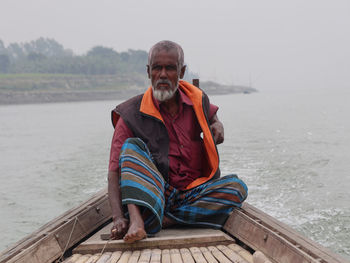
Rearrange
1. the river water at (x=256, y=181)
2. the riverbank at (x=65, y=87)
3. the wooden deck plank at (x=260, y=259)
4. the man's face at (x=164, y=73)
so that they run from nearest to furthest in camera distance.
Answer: the wooden deck plank at (x=260, y=259)
the man's face at (x=164, y=73)
the river water at (x=256, y=181)
the riverbank at (x=65, y=87)

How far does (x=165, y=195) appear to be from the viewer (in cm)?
229

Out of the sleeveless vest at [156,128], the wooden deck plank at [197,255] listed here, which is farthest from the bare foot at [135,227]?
the sleeveless vest at [156,128]

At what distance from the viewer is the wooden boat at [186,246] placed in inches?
69.0

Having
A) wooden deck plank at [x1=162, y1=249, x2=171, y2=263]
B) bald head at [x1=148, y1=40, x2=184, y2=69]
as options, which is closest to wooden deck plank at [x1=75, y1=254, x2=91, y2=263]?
wooden deck plank at [x1=162, y1=249, x2=171, y2=263]

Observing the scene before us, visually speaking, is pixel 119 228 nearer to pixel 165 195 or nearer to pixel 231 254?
pixel 165 195

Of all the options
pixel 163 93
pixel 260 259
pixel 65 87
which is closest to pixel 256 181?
pixel 163 93

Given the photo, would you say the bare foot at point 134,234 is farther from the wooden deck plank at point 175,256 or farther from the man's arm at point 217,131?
the man's arm at point 217,131

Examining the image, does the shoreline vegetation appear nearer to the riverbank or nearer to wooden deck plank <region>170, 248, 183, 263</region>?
the riverbank

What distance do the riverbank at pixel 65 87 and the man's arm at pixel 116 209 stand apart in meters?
58.0

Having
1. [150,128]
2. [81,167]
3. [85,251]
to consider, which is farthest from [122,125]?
[81,167]

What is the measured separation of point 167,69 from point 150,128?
14.1 inches

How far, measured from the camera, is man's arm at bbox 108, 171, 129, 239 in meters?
2.00

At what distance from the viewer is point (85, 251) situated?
1.93 m

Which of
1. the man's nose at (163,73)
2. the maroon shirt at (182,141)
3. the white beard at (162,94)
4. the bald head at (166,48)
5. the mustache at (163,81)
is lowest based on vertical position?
the maroon shirt at (182,141)
